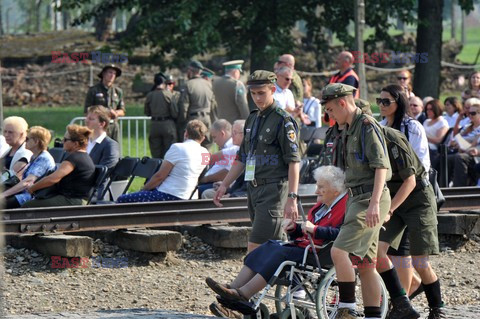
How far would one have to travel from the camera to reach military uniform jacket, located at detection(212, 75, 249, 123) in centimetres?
1647

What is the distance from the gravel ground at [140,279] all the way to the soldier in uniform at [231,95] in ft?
18.4

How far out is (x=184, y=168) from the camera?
12.0 metres

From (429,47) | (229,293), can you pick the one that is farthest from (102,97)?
(429,47)

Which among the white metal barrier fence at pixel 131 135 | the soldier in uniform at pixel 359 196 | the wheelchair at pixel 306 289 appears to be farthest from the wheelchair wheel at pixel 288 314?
the white metal barrier fence at pixel 131 135

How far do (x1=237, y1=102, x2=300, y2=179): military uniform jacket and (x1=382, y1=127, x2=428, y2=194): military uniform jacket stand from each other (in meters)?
0.94

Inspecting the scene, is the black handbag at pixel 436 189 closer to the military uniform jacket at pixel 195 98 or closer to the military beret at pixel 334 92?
the military beret at pixel 334 92

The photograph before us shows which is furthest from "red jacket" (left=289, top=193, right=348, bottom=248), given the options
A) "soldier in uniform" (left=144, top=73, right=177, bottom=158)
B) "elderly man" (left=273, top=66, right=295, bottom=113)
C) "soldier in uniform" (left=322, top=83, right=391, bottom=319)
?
"soldier in uniform" (left=144, top=73, right=177, bottom=158)

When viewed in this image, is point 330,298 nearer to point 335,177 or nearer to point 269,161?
point 335,177

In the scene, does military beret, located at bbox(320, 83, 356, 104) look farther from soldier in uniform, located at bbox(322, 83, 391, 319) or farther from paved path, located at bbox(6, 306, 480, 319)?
paved path, located at bbox(6, 306, 480, 319)

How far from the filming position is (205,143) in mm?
16172

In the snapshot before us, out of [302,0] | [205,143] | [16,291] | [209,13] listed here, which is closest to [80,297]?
[16,291]

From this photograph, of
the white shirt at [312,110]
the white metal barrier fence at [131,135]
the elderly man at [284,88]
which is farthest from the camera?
the white metal barrier fence at [131,135]

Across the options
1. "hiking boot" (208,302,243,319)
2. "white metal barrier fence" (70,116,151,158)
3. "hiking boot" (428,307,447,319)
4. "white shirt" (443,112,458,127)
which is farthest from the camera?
"white metal barrier fence" (70,116,151,158)

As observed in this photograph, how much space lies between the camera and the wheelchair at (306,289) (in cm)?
803
